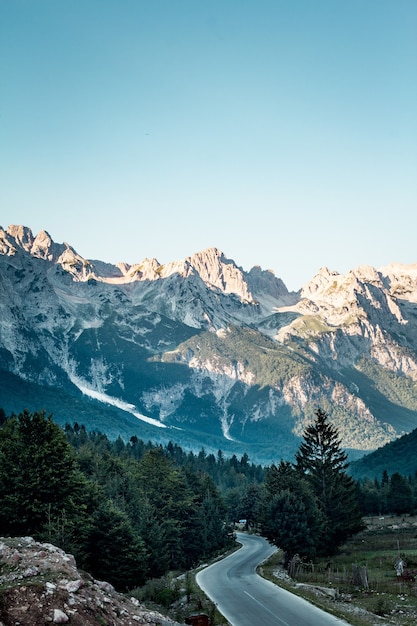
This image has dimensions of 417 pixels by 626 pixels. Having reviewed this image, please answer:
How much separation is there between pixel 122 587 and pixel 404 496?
13584 centimetres

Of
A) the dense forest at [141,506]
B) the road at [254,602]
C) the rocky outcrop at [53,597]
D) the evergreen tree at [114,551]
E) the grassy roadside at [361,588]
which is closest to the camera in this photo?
the rocky outcrop at [53,597]

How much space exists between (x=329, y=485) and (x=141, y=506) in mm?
32044

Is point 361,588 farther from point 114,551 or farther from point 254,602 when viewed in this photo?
point 114,551

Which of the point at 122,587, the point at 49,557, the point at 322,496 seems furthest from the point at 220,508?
the point at 49,557

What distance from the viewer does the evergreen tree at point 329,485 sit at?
90.2 meters

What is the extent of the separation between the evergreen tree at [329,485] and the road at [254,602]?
19867mm

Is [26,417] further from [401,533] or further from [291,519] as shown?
[401,533]

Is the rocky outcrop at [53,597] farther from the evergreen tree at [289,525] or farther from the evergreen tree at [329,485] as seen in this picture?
the evergreen tree at [329,485]

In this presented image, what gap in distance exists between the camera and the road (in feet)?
122

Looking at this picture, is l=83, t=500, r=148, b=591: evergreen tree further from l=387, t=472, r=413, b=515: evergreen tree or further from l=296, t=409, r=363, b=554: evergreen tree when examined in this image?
l=387, t=472, r=413, b=515: evergreen tree

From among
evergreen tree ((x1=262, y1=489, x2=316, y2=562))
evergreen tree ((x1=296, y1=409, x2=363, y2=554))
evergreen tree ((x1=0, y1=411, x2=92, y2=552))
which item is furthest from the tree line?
evergreen tree ((x1=296, y1=409, x2=363, y2=554))

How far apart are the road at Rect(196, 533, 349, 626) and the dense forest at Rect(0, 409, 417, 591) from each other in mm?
8294

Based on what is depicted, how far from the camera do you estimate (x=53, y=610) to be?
2148cm

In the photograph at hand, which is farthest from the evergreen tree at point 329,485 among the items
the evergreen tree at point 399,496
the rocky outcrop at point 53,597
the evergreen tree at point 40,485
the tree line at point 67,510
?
the evergreen tree at point 399,496
